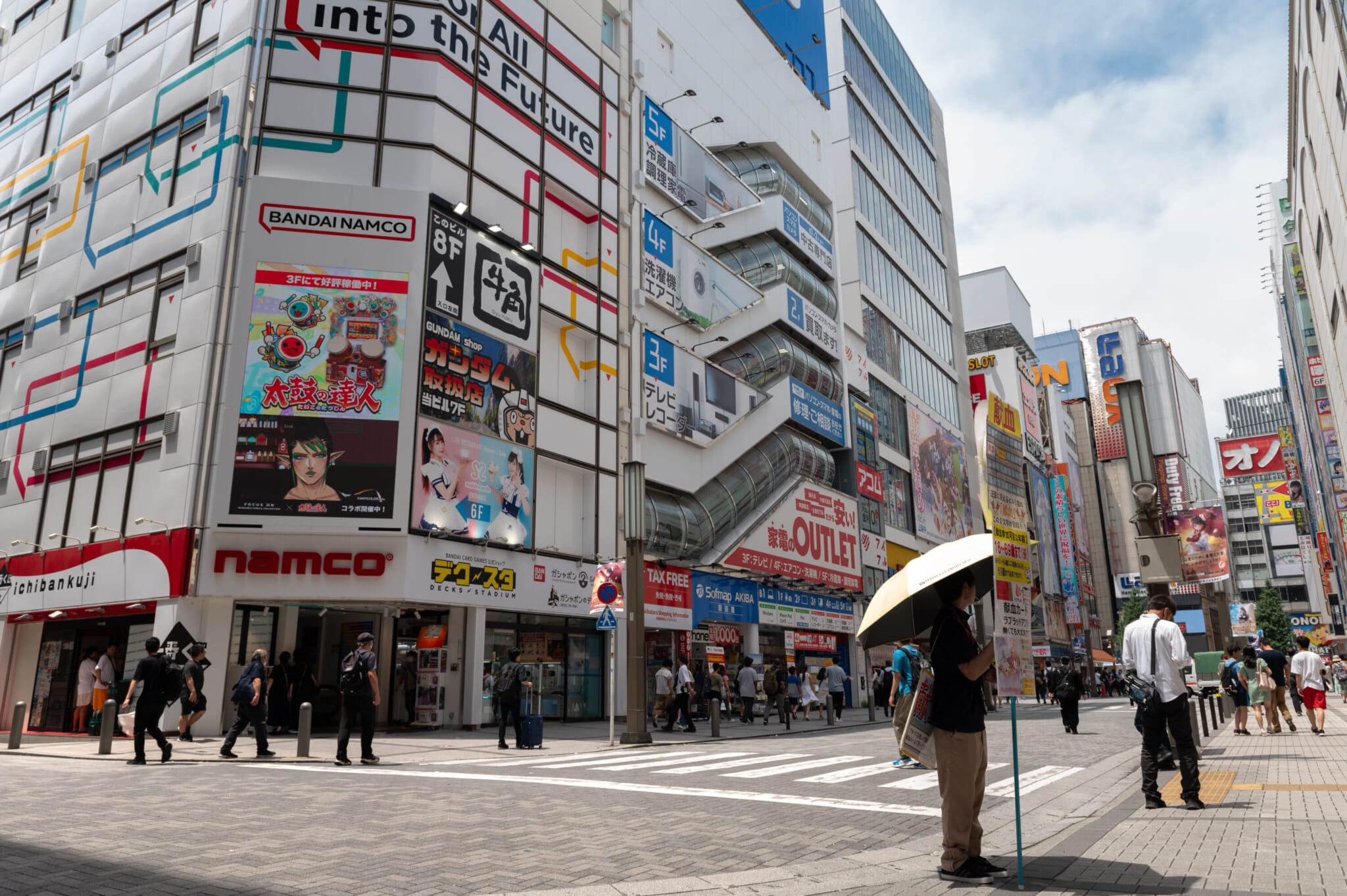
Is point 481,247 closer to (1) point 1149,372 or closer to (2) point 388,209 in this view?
(2) point 388,209

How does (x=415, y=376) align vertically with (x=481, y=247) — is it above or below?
below

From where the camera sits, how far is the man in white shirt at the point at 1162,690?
25.7ft

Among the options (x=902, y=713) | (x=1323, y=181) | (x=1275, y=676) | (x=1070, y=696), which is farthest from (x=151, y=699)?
(x=1323, y=181)

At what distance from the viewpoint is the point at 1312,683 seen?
1805 cm

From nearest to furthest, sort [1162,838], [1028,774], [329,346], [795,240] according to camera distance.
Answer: [1162,838]
[1028,774]
[329,346]
[795,240]

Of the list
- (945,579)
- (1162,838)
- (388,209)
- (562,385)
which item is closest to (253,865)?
(945,579)

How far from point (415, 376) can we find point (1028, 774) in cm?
1518

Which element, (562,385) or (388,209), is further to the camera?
(562,385)

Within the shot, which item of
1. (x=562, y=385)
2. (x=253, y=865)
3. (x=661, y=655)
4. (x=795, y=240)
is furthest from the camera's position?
(x=795, y=240)

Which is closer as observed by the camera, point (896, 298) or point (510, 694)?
point (510, 694)

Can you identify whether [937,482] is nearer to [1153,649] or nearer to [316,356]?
[316,356]

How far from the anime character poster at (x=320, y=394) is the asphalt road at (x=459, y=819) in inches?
287

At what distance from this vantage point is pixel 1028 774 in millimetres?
11211

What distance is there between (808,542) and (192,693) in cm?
2494
